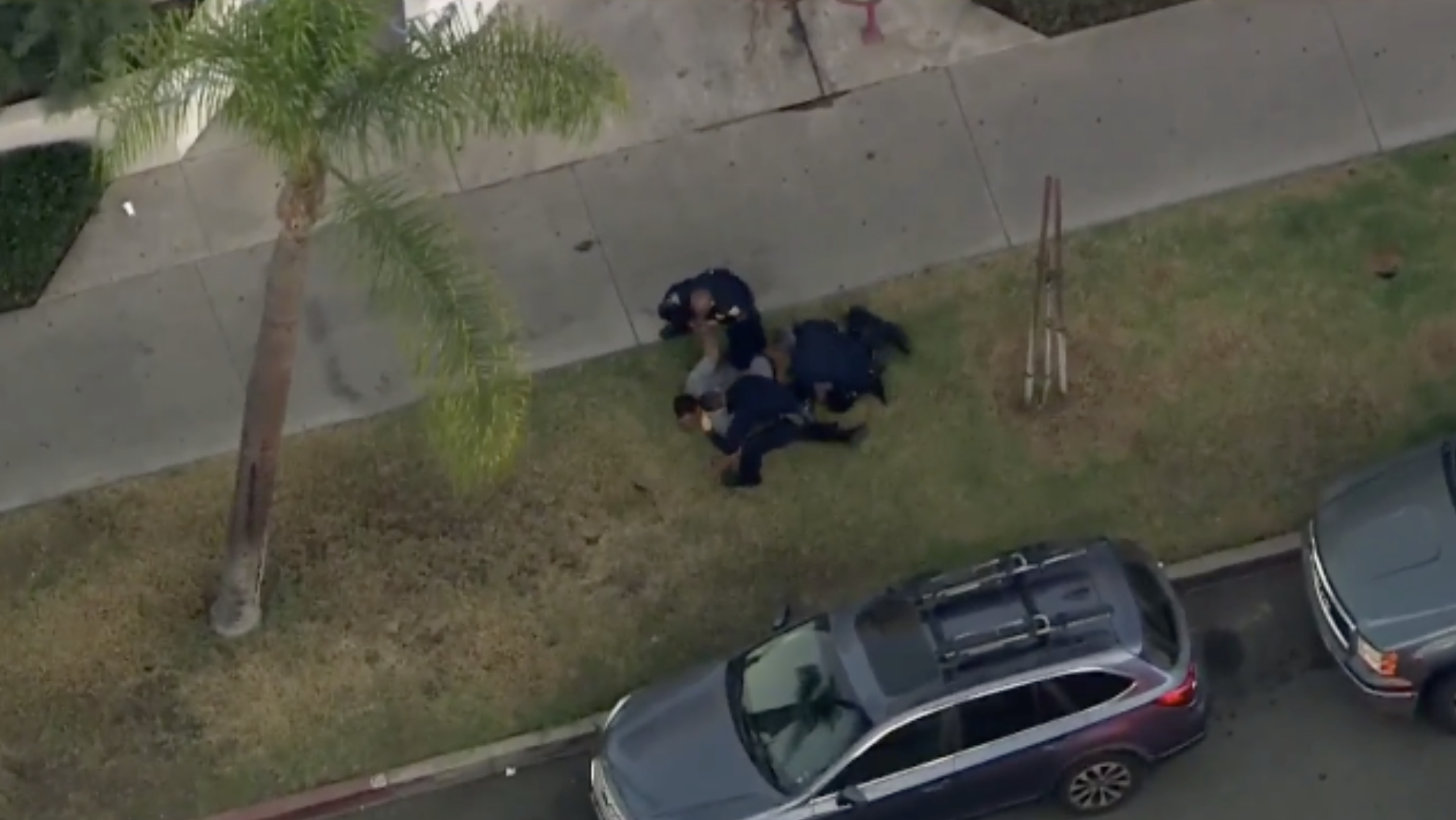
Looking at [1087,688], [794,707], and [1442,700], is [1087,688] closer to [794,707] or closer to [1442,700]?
[794,707]

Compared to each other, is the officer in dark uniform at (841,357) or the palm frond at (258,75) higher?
the palm frond at (258,75)

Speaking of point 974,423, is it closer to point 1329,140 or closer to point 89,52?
point 1329,140

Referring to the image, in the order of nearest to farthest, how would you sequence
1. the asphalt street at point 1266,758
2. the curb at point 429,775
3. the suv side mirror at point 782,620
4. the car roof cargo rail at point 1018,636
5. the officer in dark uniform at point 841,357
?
the car roof cargo rail at point 1018,636, the asphalt street at point 1266,758, the suv side mirror at point 782,620, the curb at point 429,775, the officer in dark uniform at point 841,357

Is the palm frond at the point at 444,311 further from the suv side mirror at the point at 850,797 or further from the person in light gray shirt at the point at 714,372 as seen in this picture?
the person in light gray shirt at the point at 714,372

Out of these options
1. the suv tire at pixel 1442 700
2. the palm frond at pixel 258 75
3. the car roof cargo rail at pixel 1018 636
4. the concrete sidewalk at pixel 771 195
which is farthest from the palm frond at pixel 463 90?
the suv tire at pixel 1442 700

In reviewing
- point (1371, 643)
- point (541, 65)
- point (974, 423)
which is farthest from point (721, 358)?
point (1371, 643)

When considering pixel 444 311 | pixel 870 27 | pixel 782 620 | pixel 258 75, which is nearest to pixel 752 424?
pixel 782 620
